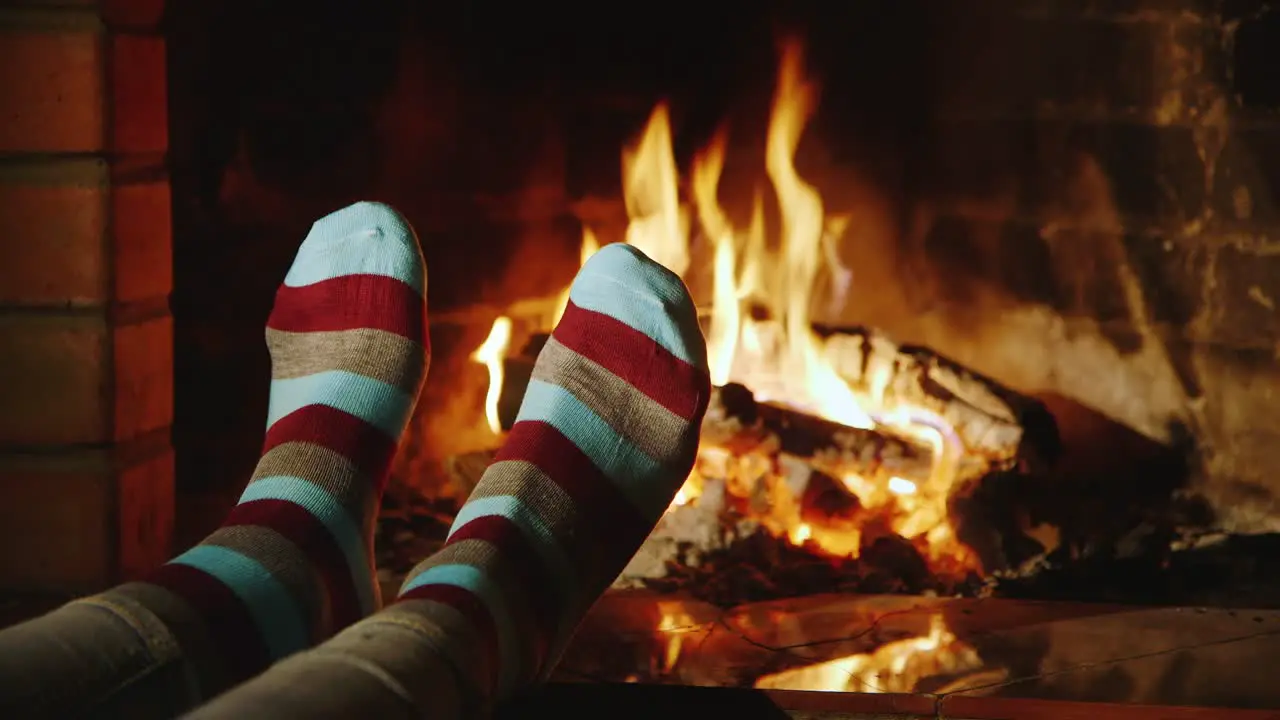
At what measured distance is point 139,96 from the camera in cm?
133

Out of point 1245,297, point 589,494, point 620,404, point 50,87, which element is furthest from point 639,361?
point 1245,297

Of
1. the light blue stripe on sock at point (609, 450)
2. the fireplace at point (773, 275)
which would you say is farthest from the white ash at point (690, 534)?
the light blue stripe on sock at point (609, 450)

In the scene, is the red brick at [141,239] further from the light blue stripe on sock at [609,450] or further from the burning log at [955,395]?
the burning log at [955,395]

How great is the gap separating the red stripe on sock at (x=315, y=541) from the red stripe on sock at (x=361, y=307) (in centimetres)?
26

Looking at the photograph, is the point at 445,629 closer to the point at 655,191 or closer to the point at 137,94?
the point at 137,94

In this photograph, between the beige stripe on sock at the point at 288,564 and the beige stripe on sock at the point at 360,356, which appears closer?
the beige stripe on sock at the point at 288,564

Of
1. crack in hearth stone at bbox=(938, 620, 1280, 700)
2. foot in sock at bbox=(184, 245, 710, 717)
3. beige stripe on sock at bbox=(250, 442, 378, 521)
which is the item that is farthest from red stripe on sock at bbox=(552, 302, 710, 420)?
crack in hearth stone at bbox=(938, 620, 1280, 700)

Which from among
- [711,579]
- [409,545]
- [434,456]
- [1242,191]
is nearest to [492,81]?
[434,456]

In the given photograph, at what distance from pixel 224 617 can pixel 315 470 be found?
266 mm

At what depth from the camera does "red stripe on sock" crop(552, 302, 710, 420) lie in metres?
1.31

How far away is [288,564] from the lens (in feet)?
3.51

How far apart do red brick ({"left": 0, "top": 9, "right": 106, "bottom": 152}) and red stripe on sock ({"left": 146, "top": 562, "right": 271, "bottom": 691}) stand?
0.50m

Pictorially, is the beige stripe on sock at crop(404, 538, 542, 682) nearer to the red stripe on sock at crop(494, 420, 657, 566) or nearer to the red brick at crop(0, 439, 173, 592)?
the red stripe on sock at crop(494, 420, 657, 566)

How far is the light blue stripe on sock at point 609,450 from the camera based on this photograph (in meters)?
→ 1.27
